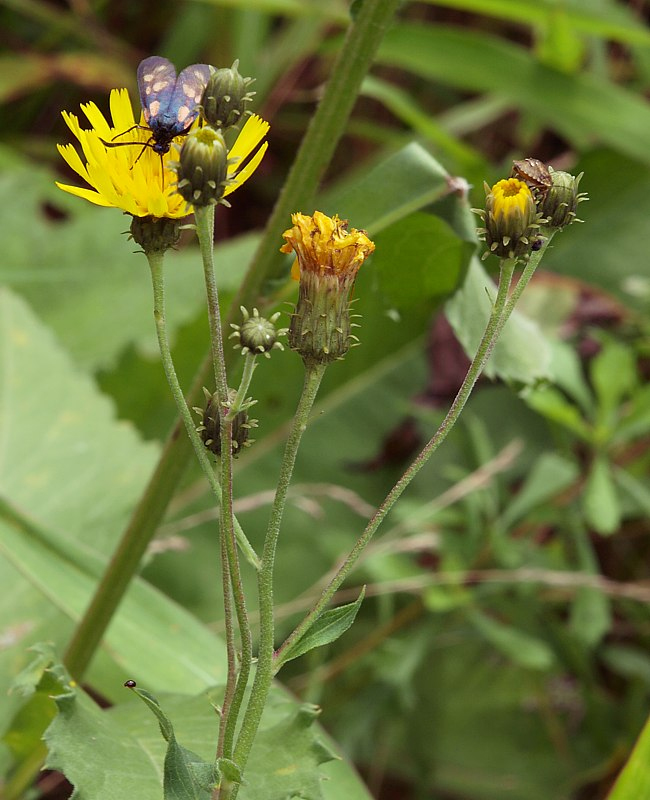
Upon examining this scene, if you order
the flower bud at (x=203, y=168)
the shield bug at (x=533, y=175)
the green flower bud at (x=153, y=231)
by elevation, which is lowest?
the shield bug at (x=533, y=175)

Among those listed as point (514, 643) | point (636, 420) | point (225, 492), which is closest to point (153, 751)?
point (225, 492)

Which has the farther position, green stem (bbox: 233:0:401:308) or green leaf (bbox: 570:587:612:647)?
green leaf (bbox: 570:587:612:647)

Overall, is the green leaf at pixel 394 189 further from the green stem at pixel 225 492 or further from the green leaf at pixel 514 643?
the green leaf at pixel 514 643

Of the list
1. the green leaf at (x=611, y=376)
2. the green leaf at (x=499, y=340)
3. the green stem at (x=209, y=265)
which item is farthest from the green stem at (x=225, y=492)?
the green leaf at (x=611, y=376)

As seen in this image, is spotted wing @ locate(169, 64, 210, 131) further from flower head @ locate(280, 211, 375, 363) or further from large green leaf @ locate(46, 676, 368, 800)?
large green leaf @ locate(46, 676, 368, 800)

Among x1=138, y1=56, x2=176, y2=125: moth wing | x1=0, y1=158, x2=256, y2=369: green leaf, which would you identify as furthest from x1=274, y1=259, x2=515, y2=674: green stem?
x1=0, y1=158, x2=256, y2=369: green leaf

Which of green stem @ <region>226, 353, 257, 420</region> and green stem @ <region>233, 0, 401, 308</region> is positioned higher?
green stem @ <region>233, 0, 401, 308</region>
